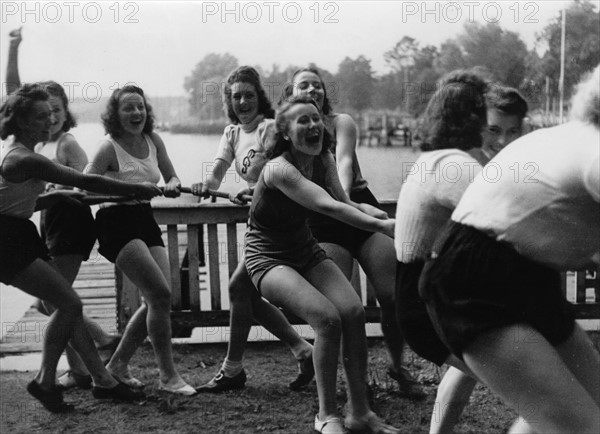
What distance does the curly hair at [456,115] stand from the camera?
2453 millimetres

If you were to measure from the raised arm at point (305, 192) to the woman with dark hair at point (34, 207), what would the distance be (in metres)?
0.73

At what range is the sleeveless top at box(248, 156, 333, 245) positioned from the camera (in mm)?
3240

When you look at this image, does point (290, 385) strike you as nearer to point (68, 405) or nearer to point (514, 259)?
point (68, 405)

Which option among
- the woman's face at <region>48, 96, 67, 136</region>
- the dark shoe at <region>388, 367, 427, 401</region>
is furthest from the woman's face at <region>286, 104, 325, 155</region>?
the woman's face at <region>48, 96, 67, 136</region>

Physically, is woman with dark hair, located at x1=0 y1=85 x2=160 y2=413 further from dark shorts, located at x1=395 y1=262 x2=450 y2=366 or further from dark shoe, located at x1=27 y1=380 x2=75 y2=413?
dark shorts, located at x1=395 y1=262 x2=450 y2=366

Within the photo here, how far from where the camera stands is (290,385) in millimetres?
3961

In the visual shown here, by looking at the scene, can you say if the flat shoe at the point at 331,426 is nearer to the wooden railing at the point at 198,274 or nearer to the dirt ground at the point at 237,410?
the dirt ground at the point at 237,410

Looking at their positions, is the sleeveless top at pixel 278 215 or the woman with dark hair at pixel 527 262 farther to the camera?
the sleeveless top at pixel 278 215

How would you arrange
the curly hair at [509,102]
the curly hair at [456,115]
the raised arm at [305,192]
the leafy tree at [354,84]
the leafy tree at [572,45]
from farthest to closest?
the leafy tree at [354,84] → the leafy tree at [572,45] → the raised arm at [305,192] → the curly hair at [509,102] → the curly hair at [456,115]

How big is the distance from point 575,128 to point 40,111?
7.97 ft

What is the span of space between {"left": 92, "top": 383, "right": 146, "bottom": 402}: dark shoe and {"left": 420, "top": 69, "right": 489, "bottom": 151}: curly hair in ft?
6.74

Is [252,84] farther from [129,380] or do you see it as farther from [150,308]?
[129,380]

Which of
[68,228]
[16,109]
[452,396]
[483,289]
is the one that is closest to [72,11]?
[16,109]

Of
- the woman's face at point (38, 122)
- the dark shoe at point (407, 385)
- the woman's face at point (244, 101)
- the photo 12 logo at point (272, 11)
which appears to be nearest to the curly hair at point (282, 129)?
the photo 12 logo at point (272, 11)
